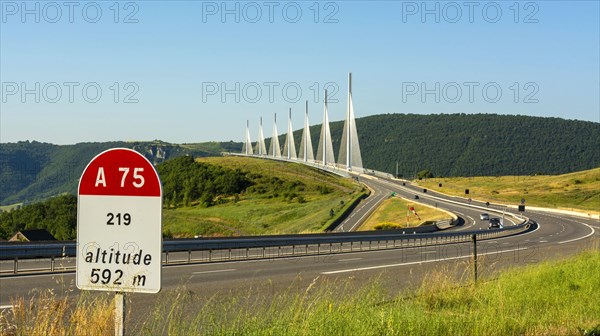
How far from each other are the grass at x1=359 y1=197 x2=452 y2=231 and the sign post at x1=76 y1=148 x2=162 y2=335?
6409 cm

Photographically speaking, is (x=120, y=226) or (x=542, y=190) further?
(x=542, y=190)

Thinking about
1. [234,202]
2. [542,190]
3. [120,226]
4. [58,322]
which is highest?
[120,226]

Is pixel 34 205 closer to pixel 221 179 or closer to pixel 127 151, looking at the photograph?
pixel 221 179

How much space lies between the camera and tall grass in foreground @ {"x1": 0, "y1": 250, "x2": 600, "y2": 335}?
21.3ft

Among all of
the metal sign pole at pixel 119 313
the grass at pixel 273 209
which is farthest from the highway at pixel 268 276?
the grass at pixel 273 209

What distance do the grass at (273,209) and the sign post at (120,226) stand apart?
61604mm

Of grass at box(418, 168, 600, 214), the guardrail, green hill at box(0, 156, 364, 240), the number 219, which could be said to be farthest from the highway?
grass at box(418, 168, 600, 214)

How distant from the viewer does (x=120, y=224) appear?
446 cm

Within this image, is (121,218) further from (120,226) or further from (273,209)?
(273,209)

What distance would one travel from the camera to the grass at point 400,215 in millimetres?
72500

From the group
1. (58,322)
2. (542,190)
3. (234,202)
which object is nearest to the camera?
(58,322)

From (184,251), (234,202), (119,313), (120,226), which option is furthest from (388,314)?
Result: (234,202)

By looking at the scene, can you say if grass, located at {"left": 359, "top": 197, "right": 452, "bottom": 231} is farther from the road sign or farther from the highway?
the road sign

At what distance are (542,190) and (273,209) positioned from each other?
169 feet
